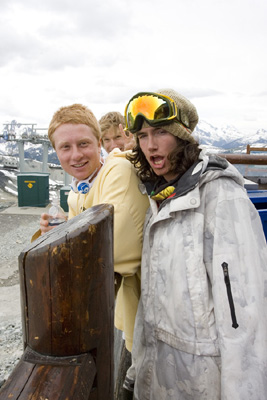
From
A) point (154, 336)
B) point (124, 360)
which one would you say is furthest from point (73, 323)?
point (124, 360)

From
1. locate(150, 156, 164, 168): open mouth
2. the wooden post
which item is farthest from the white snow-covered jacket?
the wooden post

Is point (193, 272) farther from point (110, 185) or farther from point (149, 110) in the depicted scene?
point (149, 110)

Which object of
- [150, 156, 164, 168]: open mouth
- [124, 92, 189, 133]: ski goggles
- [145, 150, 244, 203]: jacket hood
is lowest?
[145, 150, 244, 203]: jacket hood

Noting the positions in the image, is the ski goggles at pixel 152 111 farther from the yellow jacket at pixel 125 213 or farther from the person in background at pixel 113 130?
the person in background at pixel 113 130

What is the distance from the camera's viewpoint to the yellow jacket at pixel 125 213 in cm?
160

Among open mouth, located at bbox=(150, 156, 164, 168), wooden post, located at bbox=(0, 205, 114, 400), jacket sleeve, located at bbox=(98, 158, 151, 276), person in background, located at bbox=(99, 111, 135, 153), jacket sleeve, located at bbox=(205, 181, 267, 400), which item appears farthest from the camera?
person in background, located at bbox=(99, 111, 135, 153)

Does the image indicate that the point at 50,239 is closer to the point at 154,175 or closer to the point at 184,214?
the point at 184,214

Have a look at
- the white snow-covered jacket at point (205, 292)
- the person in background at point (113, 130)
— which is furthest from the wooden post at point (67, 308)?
the person in background at point (113, 130)

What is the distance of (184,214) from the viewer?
1.50 meters

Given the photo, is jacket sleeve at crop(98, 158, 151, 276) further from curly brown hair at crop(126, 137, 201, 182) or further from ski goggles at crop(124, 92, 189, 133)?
ski goggles at crop(124, 92, 189, 133)

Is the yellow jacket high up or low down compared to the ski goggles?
down

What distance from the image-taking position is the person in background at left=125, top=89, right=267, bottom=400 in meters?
1.31

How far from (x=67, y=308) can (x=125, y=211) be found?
0.74 metres

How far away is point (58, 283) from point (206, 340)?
818mm
